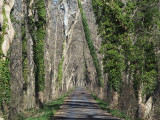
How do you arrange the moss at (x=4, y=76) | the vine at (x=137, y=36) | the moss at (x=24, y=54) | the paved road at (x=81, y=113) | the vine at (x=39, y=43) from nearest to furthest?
1. the moss at (x=4, y=76)
2. the paved road at (x=81, y=113)
3. the vine at (x=137, y=36)
4. the vine at (x=39, y=43)
5. the moss at (x=24, y=54)

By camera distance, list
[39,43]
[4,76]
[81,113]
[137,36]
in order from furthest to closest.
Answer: [39,43], [81,113], [137,36], [4,76]

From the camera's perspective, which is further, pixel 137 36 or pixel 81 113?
pixel 81 113

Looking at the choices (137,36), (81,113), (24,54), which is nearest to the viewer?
(137,36)

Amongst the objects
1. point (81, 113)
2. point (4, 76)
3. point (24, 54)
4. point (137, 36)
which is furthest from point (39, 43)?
point (4, 76)

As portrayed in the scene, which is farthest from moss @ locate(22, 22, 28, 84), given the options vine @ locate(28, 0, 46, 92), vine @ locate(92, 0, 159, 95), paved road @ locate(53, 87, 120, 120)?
vine @ locate(92, 0, 159, 95)

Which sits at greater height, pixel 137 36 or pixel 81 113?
pixel 137 36

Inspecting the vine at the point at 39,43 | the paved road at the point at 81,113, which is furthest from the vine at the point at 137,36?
the vine at the point at 39,43

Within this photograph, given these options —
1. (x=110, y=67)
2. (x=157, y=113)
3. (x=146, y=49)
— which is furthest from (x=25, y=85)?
(x=157, y=113)

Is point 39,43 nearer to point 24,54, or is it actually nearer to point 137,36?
point 24,54

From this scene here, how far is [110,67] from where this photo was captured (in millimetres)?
21641

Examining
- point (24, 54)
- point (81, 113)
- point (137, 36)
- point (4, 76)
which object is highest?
point (137, 36)

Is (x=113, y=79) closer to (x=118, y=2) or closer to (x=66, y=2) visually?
(x=118, y=2)

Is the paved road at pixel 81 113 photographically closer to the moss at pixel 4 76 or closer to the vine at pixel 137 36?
the vine at pixel 137 36

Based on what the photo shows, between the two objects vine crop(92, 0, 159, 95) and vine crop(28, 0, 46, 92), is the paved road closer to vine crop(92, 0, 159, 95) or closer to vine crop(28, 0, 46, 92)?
vine crop(28, 0, 46, 92)
